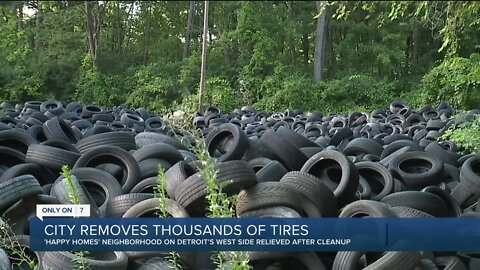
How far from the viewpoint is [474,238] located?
15.4 ft

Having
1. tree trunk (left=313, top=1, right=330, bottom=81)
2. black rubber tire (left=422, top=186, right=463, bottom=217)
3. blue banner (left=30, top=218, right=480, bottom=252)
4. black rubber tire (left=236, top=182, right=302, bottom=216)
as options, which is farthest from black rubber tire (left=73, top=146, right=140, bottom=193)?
tree trunk (left=313, top=1, right=330, bottom=81)

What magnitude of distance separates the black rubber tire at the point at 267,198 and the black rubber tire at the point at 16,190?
184 cm

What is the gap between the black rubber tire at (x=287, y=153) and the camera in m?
6.26

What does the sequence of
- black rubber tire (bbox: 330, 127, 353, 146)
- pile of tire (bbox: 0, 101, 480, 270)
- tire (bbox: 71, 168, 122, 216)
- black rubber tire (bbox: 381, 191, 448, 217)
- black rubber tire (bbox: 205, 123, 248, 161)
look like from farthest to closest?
black rubber tire (bbox: 330, 127, 353, 146) < black rubber tire (bbox: 205, 123, 248, 161) < tire (bbox: 71, 168, 122, 216) < black rubber tire (bbox: 381, 191, 448, 217) < pile of tire (bbox: 0, 101, 480, 270)

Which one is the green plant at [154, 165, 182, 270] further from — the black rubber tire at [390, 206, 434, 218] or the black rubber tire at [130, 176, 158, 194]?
the black rubber tire at [390, 206, 434, 218]

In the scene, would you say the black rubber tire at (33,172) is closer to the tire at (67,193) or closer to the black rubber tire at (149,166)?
the tire at (67,193)

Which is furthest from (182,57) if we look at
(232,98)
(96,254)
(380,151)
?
(96,254)

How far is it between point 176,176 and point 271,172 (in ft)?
3.24

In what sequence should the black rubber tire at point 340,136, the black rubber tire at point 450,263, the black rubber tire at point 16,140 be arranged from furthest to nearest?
the black rubber tire at point 340,136, the black rubber tire at point 16,140, the black rubber tire at point 450,263

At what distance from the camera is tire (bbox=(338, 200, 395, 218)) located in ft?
15.3

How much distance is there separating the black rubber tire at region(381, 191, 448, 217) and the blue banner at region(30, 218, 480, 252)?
0.64m

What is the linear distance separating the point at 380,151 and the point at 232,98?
12425 mm

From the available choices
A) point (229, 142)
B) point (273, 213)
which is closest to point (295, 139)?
point (229, 142)

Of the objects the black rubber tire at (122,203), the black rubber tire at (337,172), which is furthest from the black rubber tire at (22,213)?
the black rubber tire at (337,172)
